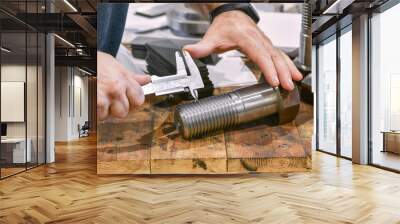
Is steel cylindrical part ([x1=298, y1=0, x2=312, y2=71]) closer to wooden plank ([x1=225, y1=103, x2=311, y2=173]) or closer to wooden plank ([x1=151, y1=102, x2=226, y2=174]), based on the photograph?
wooden plank ([x1=225, y1=103, x2=311, y2=173])

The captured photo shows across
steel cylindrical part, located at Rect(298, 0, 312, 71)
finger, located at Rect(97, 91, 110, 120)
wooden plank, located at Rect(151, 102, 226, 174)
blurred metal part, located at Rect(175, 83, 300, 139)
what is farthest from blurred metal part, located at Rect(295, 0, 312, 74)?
finger, located at Rect(97, 91, 110, 120)

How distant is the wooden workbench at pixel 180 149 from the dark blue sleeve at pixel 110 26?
104 centimetres

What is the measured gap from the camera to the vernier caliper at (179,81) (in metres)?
6.12

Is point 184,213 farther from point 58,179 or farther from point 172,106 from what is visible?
point 58,179

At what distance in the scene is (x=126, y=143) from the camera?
20.2 ft

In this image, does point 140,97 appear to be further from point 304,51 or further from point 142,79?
point 304,51

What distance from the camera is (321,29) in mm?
8773

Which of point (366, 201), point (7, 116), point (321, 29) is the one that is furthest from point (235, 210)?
point (321, 29)

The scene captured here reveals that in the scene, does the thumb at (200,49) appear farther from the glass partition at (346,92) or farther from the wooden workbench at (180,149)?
the glass partition at (346,92)

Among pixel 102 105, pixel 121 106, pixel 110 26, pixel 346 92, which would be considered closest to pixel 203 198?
pixel 121 106

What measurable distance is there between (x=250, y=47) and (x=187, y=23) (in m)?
1.06

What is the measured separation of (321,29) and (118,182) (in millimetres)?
5724

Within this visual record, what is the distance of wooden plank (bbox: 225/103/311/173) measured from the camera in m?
6.16

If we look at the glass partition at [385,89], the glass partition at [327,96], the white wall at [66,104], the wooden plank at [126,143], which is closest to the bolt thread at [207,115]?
the wooden plank at [126,143]
